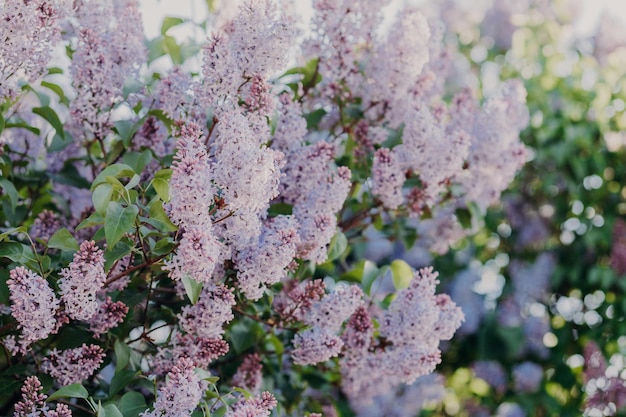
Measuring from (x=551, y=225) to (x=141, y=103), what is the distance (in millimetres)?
2517

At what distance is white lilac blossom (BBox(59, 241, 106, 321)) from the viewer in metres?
1.48

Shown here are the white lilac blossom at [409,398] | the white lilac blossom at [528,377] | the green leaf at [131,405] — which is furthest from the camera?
the white lilac blossom at [528,377]


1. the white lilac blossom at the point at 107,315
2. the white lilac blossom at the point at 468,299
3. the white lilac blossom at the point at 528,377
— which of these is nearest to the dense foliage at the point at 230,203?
the white lilac blossom at the point at 107,315

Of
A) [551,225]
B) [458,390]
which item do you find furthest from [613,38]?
[458,390]

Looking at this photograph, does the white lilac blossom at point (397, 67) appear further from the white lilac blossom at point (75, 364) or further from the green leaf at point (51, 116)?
the white lilac blossom at point (75, 364)

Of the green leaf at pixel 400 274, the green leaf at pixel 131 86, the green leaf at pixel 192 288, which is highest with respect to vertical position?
the green leaf at pixel 131 86

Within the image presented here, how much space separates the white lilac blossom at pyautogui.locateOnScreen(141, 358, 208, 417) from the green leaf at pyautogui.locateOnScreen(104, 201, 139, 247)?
26cm

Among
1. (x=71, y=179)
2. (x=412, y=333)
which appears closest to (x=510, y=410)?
(x=412, y=333)

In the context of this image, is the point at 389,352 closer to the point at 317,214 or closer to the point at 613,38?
the point at 317,214

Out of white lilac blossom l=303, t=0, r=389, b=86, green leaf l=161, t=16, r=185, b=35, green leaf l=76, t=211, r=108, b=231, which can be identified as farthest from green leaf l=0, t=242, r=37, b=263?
white lilac blossom l=303, t=0, r=389, b=86

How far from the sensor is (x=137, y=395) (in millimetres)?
1700

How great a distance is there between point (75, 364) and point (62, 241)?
25 cm

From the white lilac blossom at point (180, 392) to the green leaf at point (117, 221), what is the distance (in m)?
0.26

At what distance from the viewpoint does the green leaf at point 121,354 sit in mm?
1785
